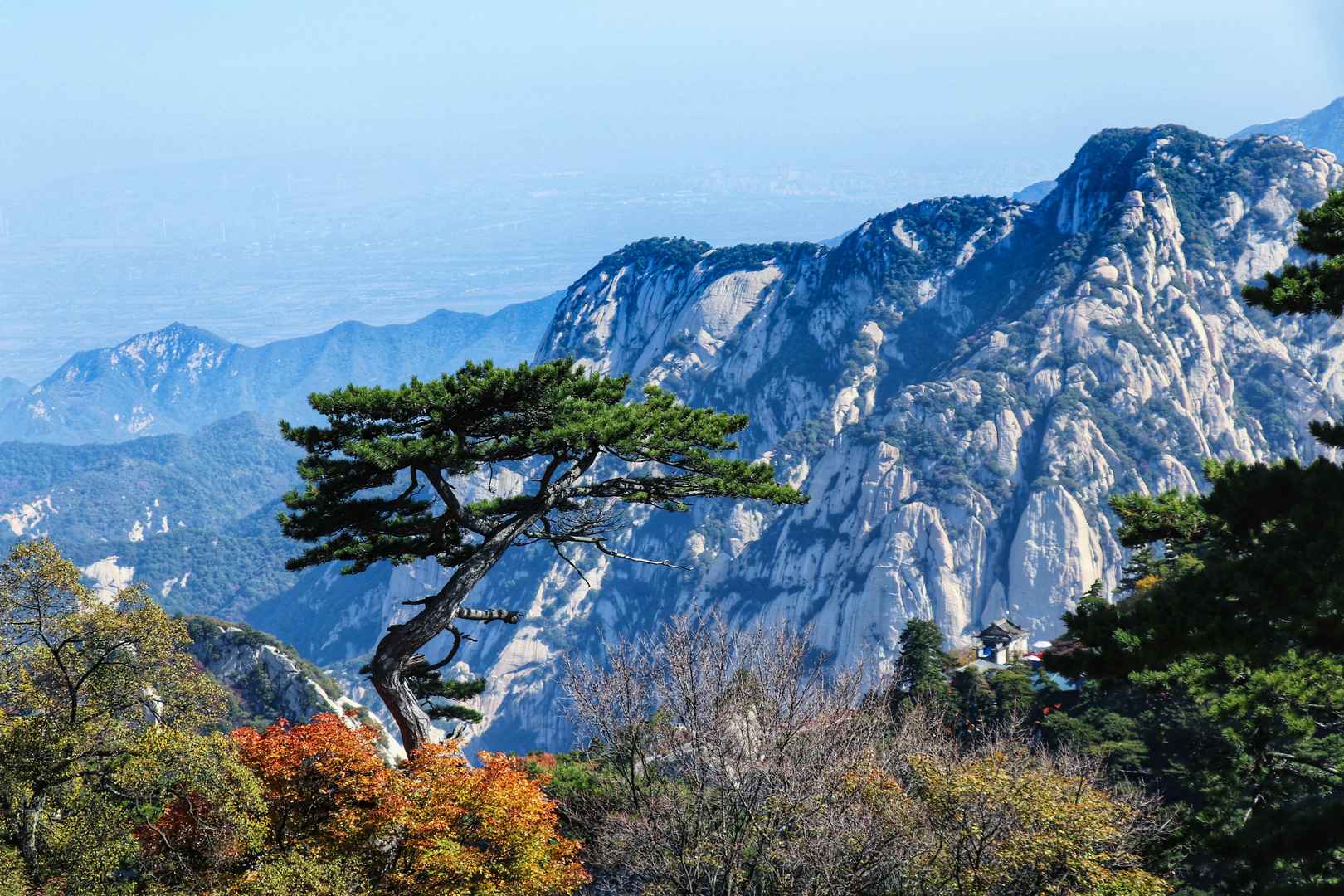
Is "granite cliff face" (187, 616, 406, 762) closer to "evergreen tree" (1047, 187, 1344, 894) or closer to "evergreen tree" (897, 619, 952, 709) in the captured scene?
"evergreen tree" (897, 619, 952, 709)

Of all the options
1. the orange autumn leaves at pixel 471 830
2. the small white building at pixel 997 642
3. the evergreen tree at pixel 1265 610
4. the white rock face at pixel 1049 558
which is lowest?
the white rock face at pixel 1049 558

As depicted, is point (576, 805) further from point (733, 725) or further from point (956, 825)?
point (956, 825)

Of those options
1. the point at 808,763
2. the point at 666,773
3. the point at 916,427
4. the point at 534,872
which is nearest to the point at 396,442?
the point at 534,872

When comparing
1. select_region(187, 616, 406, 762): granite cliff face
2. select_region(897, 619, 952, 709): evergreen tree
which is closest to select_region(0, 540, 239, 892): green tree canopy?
select_region(897, 619, 952, 709): evergreen tree

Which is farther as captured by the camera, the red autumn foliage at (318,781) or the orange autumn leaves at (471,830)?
the red autumn foliage at (318,781)

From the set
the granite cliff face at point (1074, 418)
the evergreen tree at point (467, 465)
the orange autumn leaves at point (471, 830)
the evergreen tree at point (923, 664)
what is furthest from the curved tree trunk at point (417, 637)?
the granite cliff face at point (1074, 418)

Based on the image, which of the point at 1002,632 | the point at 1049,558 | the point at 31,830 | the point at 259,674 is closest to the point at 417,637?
the point at 31,830

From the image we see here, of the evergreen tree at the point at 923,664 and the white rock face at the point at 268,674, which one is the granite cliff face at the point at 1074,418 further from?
the evergreen tree at the point at 923,664
